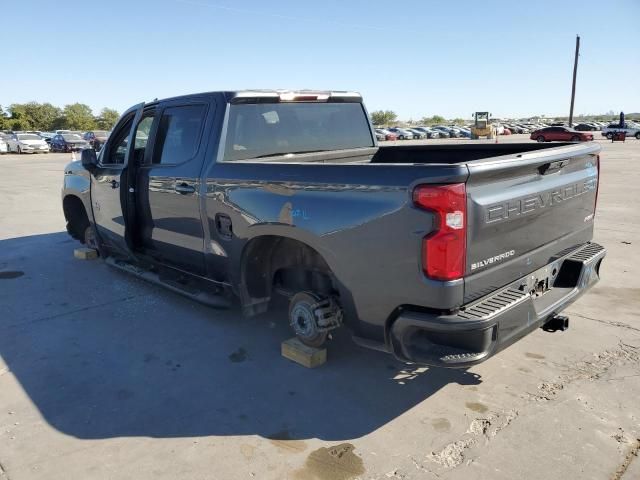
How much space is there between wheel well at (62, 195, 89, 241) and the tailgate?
597cm

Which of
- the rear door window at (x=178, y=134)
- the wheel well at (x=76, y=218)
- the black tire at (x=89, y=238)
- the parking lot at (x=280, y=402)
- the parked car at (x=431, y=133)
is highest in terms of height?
the rear door window at (x=178, y=134)

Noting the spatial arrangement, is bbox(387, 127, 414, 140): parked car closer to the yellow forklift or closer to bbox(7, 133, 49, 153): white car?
the yellow forklift

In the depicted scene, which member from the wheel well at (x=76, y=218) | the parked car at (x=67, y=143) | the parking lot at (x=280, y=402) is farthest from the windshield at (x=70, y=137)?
the parking lot at (x=280, y=402)

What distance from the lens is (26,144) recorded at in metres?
35.6

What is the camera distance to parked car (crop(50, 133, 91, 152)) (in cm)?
3597

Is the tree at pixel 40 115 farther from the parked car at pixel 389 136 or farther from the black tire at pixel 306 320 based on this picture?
the black tire at pixel 306 320

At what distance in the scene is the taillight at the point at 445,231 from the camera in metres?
2.64

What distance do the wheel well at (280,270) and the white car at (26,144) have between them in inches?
1488

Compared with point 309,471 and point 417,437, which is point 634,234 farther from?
point 309,471

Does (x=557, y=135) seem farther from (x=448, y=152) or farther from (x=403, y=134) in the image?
(x=448, y=152)

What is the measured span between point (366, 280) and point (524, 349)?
175 centimetres

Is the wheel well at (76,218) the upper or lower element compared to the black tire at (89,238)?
upper

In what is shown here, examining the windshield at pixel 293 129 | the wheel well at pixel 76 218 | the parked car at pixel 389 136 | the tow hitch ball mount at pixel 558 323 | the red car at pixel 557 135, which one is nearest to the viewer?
the tow hitch ball mount at pixel 558 323

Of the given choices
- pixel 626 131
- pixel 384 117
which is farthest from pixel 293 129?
pixel 384 117
